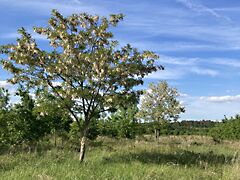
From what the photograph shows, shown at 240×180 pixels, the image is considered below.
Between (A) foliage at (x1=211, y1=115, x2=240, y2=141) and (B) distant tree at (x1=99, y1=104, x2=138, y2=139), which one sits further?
(A) foliage at (x1=211, y1=115, x2=240, y2=141)

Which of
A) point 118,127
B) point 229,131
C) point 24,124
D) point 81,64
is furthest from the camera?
point 229,131

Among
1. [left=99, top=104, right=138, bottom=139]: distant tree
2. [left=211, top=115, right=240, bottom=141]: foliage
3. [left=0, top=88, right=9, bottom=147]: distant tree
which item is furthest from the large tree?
[left=211, top=115, right=240, bottom=141]: foliage

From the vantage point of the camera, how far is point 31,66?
13836mm

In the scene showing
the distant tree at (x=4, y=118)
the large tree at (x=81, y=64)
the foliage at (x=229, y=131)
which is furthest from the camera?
the foliage at (x=229, y=131)

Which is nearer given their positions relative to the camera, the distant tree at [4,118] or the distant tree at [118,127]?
the distant tree at [4,118]

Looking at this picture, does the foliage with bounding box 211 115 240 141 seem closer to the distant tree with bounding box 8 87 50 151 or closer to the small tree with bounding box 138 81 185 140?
Result: the small tree with bounding box 138 81 185 140

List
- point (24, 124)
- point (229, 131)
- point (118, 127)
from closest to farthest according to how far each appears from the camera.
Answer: point (24, 124), point (118, 127), point (229, 131)

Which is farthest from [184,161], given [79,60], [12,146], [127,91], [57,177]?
[12,146]

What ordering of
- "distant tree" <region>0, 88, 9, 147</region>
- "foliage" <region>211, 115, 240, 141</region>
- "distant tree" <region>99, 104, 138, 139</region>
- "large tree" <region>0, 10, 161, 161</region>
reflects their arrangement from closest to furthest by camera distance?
1. "large tree" <region>0, 10, 161, 161</region>
2. "distant tree" <region>0, 88, 9, 147</region>
3. "distant tree" <region>99, 104, 138, 139</region>
4. "foliage" <region>211, 115, 240, 141</region>

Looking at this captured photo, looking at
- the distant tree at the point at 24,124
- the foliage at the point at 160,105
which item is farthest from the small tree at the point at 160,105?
the distant tree at the point at 24,124

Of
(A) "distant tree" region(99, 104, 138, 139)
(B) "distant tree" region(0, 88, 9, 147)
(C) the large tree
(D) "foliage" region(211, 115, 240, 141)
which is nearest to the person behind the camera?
(C) the large tree

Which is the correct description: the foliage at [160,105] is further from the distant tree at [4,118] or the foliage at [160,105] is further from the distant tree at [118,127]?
the distant tree at [4,118]

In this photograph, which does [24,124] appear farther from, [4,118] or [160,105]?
[160,105]

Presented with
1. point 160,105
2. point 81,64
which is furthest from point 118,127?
point 81,64
